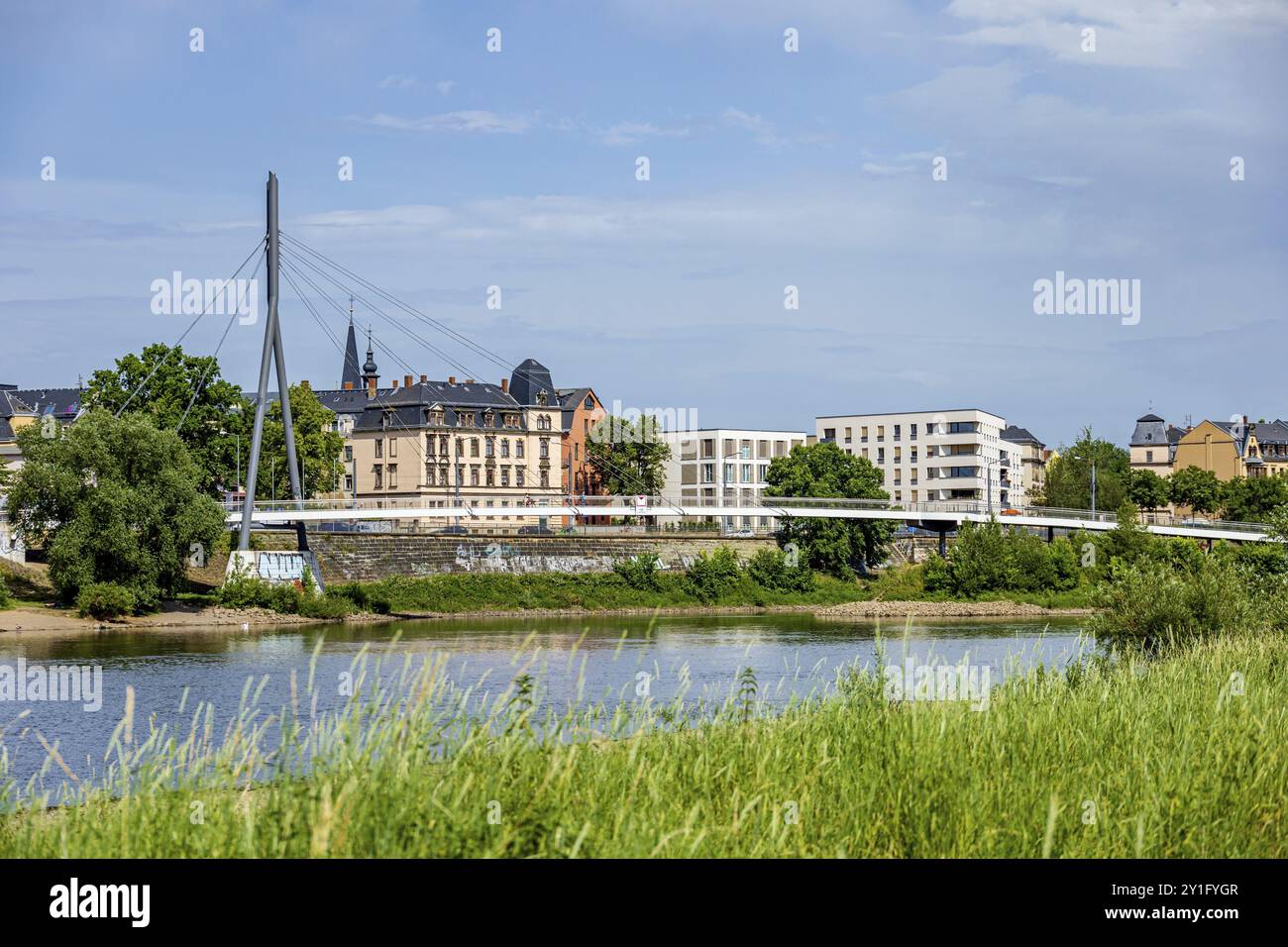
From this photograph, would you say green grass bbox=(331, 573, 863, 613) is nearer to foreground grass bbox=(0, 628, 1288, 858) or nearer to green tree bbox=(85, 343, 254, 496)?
green tree bbox=(85, 343, 254, 496)

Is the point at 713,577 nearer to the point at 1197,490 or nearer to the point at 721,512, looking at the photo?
the point at 721,512

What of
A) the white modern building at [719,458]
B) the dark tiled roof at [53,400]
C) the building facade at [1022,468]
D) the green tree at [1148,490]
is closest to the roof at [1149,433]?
the building facade at [1022,468]

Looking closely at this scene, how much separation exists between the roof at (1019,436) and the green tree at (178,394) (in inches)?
3944

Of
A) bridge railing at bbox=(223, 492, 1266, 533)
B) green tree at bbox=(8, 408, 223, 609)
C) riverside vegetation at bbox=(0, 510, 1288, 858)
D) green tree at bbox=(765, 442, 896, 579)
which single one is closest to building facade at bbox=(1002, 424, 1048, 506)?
bridge railing at bbox=(223, 492, 1266, 533)

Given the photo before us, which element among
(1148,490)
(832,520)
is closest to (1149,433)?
(1148,490)

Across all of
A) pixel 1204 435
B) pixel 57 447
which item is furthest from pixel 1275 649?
pixel 1204 435

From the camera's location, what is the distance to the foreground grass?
25.3ft

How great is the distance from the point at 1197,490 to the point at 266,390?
84.6m

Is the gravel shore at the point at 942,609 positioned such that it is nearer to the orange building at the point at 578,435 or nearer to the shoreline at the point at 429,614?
the shoreline at the point at 429,614

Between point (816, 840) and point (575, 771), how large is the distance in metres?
1.69

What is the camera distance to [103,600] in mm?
49812
